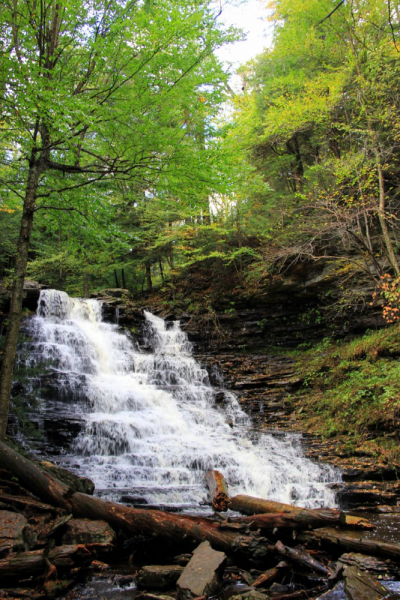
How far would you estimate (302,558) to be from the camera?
3998mm

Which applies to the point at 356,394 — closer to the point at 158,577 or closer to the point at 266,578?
the point at 266,578

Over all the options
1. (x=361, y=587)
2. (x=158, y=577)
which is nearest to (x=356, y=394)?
(x=361, y=587)

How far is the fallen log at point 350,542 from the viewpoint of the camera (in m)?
4.12

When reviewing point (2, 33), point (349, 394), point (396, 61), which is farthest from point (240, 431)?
point (396, 61)

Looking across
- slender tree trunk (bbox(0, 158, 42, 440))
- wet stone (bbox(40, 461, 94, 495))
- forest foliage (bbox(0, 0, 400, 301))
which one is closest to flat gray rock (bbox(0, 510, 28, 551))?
wet stone (bbox(40, 461, 94, 495))

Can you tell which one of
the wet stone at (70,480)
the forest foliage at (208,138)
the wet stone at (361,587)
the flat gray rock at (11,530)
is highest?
the forest foliage at (208,138)

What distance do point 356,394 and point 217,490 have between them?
542 centimetres

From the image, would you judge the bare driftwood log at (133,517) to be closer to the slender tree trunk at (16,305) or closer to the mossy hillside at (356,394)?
the slender tree trunk at (16,305)

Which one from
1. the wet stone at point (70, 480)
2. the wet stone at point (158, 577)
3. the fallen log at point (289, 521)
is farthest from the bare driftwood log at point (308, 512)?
the wet stone at point (70, 480)

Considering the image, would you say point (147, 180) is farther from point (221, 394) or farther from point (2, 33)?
point (221, 394)

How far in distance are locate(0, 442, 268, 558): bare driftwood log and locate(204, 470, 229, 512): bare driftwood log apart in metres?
1.28

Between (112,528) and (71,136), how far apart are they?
6063 mm

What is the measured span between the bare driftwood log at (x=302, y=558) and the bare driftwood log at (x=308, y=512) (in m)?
0.60

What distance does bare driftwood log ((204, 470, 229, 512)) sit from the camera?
604cm
